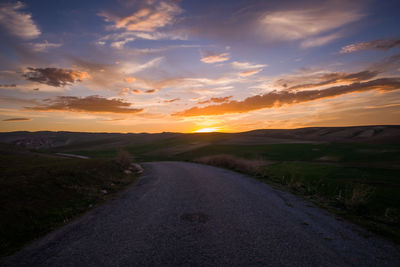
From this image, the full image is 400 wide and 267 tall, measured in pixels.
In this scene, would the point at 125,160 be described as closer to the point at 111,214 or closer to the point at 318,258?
the point at 111,214

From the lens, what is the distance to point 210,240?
5715mm

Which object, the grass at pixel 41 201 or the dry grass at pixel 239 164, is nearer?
the grass at pixel 41 201

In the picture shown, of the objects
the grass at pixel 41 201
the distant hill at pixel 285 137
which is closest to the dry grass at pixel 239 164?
the grass at pixel 41 201

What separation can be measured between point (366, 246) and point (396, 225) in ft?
11.3

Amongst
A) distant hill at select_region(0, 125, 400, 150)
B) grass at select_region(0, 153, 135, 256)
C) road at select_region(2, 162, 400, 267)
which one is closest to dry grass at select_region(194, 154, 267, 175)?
road at select_region(2, 162, 400, 267)

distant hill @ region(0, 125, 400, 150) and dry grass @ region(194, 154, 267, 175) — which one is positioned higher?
distant hill @ region(0, 125, 400, 150)

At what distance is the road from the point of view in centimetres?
481

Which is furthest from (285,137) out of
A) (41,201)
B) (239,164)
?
(41,201)

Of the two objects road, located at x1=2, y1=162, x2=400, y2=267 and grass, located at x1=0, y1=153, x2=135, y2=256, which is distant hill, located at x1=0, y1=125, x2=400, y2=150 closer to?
grass, located at x1=0, y1=153, x2=135, y2=256

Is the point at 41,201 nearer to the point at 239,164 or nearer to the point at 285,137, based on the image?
the point at 239,164

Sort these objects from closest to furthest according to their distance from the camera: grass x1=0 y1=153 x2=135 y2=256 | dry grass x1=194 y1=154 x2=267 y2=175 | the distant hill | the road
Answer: the road
grass x1=0 y1=153 x2=135 y2=256
dry grass x1=194 y1=154 x2=267 y2=175
the distant hill

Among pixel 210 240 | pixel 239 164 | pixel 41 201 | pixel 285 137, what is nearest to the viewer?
pixel 210 240

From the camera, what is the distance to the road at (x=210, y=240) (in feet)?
15.8

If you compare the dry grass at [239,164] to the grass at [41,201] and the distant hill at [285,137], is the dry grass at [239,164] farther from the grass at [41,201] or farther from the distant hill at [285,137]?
the distant hill at [285,137]
